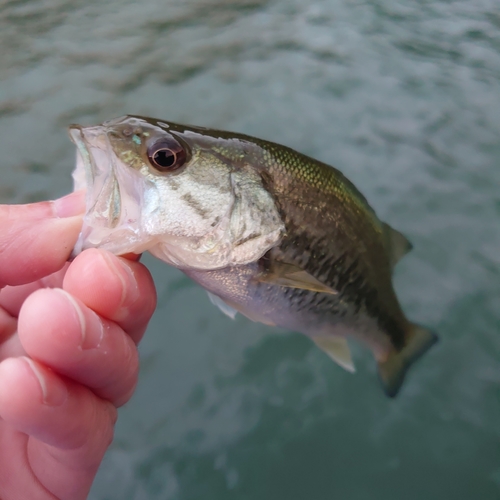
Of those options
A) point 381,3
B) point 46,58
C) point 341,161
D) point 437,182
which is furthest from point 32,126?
point 381,3

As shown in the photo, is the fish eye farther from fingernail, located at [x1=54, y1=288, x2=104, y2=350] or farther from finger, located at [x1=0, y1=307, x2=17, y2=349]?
finger, located at [x1=0, y1=307, x2=17, y2=349]

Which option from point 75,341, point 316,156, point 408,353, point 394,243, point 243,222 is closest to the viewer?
point 75,341

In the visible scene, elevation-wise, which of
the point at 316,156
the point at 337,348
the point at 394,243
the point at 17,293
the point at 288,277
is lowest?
the point at 316,156

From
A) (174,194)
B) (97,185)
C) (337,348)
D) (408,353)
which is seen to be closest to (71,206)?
(97,185)

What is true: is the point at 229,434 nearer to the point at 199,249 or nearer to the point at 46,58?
the point at 199,249

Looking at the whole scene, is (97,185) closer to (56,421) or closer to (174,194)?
(174,194)

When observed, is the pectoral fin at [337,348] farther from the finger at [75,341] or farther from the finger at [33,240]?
the finger at [33,240]
